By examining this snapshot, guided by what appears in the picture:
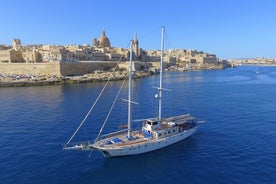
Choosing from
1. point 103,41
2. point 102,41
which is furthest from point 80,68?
point 103,41

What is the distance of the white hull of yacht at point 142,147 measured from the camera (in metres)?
18.4

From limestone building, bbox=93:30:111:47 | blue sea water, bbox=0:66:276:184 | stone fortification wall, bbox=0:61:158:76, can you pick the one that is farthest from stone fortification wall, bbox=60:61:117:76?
limestone building, bbox=93:30:111:47

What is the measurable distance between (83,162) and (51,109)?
63.8 ft

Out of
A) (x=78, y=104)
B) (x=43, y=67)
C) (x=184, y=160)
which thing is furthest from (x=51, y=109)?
(x=43, y=67)

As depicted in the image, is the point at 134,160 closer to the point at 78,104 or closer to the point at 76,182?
the point at 76,182

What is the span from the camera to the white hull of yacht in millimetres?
18391

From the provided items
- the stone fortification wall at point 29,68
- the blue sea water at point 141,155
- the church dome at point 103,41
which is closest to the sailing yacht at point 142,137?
the blue sea water at point 141,155

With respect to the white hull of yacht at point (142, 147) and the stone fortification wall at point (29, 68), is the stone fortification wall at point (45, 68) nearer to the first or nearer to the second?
the stone fortification wall at point (29, 68)

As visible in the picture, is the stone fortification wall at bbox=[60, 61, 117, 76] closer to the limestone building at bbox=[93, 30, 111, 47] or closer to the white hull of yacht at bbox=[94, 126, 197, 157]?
the white hull of yacht at bbox=[94, 126, 197, 157]

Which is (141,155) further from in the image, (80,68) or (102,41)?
(102,41)

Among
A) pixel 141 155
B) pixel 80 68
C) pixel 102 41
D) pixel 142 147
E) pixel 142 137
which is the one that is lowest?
pixel 141 155

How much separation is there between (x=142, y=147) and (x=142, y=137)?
1.32 meters

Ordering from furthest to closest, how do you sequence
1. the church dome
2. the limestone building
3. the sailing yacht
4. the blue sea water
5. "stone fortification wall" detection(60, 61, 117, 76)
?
the limestone building, the church dome, "stone fortification wall" detection(60, 61, 117, 76), the sailing yacht, the blue sea water

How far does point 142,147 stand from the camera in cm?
1942
